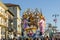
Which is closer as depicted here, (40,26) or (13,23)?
(40,26)

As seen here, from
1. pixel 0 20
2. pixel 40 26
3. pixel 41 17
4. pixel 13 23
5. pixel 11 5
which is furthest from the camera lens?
pixel 11 5

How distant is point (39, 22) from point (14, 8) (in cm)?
6221

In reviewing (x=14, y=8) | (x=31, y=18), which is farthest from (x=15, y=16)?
(x=31, y=18)

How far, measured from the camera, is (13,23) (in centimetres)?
8912

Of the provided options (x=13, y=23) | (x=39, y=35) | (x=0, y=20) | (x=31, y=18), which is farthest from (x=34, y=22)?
(x=13, y=23)

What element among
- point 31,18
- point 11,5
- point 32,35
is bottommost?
point 32,35

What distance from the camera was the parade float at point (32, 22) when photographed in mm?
33438

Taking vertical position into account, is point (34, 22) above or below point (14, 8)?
below

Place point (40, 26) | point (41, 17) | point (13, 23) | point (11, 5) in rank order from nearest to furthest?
1. point (40, 26)
2. point (41, 17)
3. point (13, 23)
4. point (11, 5)

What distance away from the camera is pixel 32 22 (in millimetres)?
35094

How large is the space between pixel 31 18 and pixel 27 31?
220 cm

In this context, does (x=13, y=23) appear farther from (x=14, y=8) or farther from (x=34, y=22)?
(x=34, y=22)

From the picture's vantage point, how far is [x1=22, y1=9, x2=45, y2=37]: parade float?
33438mm

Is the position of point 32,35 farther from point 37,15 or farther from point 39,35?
point 37,15
